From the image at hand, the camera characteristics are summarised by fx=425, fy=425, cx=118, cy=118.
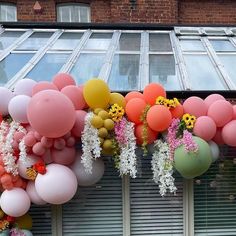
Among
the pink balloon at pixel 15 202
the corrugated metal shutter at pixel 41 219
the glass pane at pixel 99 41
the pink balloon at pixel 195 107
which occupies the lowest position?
the corrugated metal shutter at pixel 41 219

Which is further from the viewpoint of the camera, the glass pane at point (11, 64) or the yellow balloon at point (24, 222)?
the glass pane at point (11, 64)

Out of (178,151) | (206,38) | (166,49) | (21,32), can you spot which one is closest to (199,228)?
(178,151)

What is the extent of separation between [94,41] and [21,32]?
1.62 metres

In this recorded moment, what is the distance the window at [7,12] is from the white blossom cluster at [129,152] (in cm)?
662

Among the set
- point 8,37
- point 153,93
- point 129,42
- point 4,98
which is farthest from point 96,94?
point 8,37

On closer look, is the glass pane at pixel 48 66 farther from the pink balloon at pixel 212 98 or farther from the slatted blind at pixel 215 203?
the slatted blind at pixel 215 203

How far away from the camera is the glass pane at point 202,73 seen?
17.3 feet

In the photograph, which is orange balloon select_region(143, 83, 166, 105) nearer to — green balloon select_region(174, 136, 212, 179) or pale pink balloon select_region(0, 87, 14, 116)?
green balloon select_region(174, 136, 212, 179)

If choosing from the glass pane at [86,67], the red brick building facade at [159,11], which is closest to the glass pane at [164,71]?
the glass pane at [86,67]

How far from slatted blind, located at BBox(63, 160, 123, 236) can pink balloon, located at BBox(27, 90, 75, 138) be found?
103cm

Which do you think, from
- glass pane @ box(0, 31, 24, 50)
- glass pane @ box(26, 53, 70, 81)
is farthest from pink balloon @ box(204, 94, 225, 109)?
glass pane @ box(0, 31, 24, 50)

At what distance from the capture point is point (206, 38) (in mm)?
7285

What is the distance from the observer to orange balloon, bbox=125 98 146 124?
4.63 metres

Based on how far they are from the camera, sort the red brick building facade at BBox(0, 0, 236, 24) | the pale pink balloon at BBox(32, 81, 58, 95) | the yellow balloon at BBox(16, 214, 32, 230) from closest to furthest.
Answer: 1. the pale pink balloon at BBox(32, 81, 58, 95)
2. the yellow balloon at BBox(16, 214, 32, 230)
3. the red brick building facade at BBox(0, 0, 236, 24)
